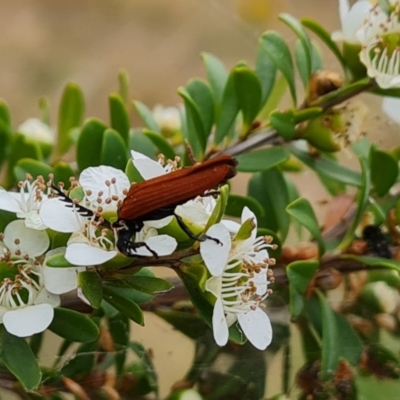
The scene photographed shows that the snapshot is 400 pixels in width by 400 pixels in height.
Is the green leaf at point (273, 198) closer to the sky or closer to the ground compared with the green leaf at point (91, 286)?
closer to the sky

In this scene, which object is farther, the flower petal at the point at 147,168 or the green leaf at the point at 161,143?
the green leaf at the point at 161,143

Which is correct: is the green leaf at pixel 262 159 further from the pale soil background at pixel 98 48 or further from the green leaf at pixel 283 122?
the pale soil background at pixel 98 48

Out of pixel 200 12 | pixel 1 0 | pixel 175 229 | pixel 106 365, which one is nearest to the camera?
pixel 175 229

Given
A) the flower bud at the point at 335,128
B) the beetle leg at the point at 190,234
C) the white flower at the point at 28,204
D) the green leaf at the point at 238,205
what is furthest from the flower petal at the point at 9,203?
the flower bud at the point at 335,128

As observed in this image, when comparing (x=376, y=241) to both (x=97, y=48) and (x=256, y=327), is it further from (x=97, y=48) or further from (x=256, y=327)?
(x=97, y=48)

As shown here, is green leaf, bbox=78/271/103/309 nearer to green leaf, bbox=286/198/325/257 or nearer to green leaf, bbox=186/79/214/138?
green leaf, bbox=286/198/325/257

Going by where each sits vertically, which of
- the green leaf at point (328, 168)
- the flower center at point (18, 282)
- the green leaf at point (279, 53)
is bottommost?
the flower center at point (18, 282)

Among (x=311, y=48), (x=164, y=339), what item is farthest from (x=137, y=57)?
(x=164, y=339)

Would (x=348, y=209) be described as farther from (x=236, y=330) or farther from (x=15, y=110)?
(x=15, y=110)
